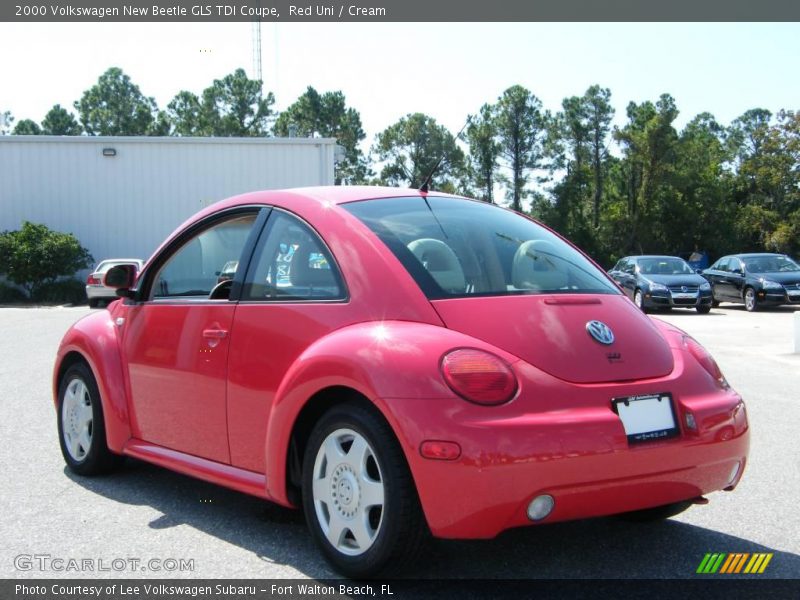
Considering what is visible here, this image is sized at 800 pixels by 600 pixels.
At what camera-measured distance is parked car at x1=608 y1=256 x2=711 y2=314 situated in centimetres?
2141

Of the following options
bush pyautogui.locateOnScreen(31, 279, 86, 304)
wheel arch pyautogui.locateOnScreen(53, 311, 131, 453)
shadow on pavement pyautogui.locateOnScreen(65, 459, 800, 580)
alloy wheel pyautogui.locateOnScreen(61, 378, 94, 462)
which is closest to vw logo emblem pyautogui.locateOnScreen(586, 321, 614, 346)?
shadow on pavement pyautogui.locateOnScreen(65, 459, 800, 580)

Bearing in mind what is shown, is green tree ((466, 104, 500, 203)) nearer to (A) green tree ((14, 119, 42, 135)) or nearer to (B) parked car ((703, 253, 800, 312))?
(B) parked car ((703, 253, 800, 312))

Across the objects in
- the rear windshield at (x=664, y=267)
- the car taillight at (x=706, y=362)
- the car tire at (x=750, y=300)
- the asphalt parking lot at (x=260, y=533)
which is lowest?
the car tire at (x=750, y=300)

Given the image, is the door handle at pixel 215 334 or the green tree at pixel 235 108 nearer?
the door handle at pixel 215 334

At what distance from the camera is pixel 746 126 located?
320 ft

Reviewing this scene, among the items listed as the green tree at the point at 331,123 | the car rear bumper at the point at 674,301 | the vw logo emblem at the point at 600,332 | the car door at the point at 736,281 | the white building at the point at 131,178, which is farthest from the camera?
the green tree at the point at 331,123

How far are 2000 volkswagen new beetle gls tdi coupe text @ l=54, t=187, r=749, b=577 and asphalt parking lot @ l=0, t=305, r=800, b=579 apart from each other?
0.28 m

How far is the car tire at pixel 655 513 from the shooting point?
3938 millimetres

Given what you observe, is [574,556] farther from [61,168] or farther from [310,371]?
[61,168]

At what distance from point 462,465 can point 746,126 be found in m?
104

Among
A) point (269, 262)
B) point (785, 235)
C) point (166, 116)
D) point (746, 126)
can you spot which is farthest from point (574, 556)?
point (746, 126)

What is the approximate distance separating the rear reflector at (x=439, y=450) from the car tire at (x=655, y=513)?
1.43 meters

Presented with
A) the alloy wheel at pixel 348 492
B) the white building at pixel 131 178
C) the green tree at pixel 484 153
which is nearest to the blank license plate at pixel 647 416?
the alloy wheel at pixel 348 492

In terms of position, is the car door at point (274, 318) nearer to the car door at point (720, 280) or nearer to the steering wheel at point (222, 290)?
the steering wheel at point (222, 290)
